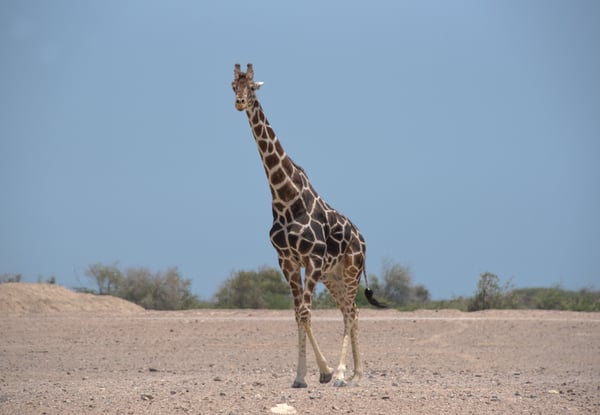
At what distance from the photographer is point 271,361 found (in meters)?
17.4

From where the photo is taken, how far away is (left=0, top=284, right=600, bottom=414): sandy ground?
10.6 meters

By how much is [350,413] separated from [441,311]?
56.1 ft

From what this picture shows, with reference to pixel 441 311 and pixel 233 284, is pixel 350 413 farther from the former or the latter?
pixel 233 284

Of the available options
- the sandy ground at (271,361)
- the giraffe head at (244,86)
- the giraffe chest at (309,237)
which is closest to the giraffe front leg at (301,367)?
the sandy ground at (271,361)

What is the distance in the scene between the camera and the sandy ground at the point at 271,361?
10570mm

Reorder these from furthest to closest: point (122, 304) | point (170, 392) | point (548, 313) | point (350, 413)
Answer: point (122, 304) → point (548, 313) → point (170, 392) → point (350, 413)

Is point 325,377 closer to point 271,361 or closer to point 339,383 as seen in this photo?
point 339,383

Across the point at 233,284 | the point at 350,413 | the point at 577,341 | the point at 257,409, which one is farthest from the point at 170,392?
the point at 233,284

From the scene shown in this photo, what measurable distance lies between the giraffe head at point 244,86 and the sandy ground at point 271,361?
149 inches

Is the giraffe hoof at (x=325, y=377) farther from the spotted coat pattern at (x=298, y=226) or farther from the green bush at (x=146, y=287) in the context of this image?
the green bush at (x=146, y=287)

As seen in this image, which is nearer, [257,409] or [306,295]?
[257,409]

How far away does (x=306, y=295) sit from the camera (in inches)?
469

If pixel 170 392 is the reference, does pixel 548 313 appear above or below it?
above

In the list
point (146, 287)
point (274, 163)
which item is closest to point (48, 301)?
point (146, 287)
